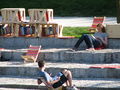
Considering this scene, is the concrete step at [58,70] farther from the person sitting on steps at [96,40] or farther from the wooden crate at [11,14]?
the wooden crate at [11,14]

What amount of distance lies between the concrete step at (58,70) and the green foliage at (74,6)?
42.5 ft

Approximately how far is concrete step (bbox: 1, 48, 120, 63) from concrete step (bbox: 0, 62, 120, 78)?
42cm

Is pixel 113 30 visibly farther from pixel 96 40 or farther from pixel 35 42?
pixel 35 42

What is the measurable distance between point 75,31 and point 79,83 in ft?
19.8

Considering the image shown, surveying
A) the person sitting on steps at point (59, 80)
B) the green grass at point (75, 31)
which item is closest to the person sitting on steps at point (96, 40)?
the green grass at point (75, 31)

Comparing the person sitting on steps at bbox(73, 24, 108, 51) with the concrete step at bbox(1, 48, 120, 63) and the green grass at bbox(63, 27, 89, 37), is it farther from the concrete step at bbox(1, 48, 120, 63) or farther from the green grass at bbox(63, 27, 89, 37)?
the green grass at bbox(63, 27, 89, 37)

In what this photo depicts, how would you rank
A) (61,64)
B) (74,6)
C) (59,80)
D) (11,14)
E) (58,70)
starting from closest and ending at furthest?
1. (59,80)
2. (58,70)
3. (61,64)
4. (11,14)
5. (74,6)

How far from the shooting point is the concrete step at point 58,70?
13930 mm

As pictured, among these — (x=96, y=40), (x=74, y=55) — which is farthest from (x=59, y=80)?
(x=96, y=40)

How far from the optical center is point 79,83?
13328 mm

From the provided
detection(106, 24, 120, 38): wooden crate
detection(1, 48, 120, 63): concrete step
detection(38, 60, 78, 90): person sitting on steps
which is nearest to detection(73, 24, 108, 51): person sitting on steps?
detection(106, 24, 120, 38): wooden crate

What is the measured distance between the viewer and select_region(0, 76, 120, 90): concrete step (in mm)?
12859

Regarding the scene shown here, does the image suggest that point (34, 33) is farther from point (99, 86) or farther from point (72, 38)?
point (99, 86)

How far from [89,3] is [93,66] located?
Result: 16.6 m
